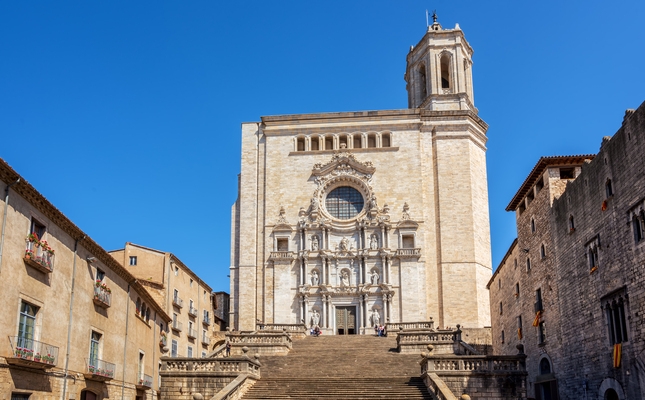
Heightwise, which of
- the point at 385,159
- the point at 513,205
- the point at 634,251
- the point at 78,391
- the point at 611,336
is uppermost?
the point at 385,159

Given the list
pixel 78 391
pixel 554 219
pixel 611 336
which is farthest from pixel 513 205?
pixel 78 391

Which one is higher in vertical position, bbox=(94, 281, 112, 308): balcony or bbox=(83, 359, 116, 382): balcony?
bbox=(94, 281, 112, 308): balcony

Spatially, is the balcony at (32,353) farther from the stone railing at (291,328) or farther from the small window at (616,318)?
the small window at (616,318)

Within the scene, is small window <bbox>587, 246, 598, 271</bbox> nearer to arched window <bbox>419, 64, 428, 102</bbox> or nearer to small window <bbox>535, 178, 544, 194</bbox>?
small window <bbox>535, 178, 544, 194</bbox>

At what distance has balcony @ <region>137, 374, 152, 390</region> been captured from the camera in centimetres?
2871

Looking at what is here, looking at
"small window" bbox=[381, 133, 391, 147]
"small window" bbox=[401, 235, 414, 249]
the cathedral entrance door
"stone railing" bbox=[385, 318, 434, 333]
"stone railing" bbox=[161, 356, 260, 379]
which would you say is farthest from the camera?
"small window" bbox=[381, 133, 391, 147]

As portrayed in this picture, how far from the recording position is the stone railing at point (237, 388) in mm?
18922

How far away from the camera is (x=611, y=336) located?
2152cm

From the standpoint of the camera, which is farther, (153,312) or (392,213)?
(392,213)

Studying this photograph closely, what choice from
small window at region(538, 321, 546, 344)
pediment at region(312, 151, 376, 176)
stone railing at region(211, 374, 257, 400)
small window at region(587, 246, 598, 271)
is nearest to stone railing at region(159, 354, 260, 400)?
stone railing at region(211, 374, 257, 400)

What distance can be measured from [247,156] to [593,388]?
91.2ft

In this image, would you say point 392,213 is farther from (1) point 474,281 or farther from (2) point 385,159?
(1) point 474,281

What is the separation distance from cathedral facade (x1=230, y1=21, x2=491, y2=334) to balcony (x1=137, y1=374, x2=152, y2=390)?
11.2m

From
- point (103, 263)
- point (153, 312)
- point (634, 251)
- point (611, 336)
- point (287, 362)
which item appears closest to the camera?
point (634, 251)
